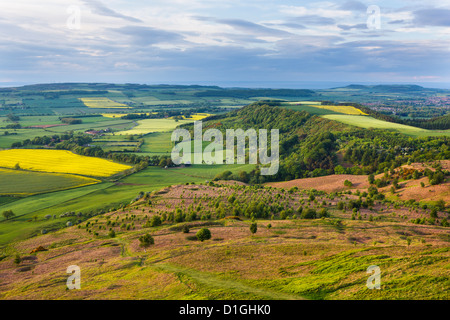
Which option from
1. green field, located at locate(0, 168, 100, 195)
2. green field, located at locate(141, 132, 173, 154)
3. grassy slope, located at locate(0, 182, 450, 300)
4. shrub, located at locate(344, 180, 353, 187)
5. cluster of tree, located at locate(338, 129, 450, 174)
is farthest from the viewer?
green field, located at locate(141, 132, 173, 154)

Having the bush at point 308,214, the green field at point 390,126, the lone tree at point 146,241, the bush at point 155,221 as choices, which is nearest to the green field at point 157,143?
the green field at point 390,126

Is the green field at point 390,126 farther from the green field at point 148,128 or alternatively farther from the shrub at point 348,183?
the green field at point 148,128

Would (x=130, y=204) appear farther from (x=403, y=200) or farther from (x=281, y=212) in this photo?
(x=403, y=200)

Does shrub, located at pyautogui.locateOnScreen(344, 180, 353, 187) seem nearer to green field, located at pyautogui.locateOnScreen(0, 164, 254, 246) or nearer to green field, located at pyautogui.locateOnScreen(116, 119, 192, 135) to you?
green field, located at pyautogui.locateOnScreen(0, 164, 254, 246)

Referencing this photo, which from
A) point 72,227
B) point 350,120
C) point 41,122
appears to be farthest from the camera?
point 41,122

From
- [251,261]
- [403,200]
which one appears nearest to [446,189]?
[403,200]

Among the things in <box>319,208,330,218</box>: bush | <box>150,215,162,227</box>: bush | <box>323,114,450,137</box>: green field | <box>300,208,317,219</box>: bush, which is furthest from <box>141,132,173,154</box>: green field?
<box>319,208,330,218</box>: bush
